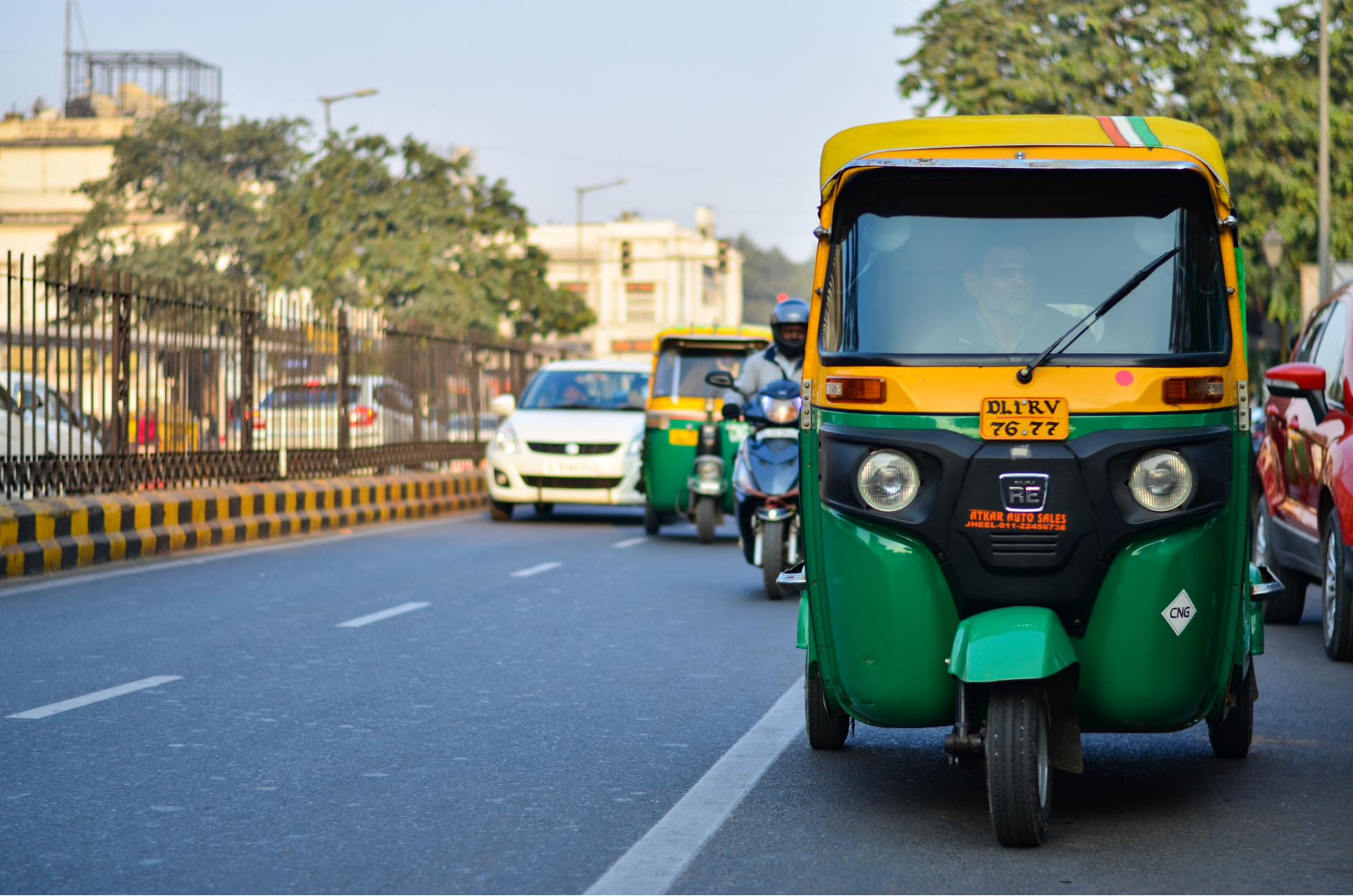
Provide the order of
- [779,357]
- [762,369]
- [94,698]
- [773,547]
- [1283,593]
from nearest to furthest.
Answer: [94,698] < [1283,593] < [773,547] < [779,357] < [762,369]

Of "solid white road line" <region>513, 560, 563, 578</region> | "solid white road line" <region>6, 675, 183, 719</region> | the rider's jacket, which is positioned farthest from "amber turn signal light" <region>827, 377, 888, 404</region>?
"solid white road line" <region>513, 560, 563, 578</region>

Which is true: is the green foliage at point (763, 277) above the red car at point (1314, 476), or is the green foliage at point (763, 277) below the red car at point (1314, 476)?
above

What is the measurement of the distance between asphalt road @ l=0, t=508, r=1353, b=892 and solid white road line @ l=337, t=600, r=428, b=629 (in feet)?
0.41

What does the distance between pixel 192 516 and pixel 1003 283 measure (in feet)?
35.5

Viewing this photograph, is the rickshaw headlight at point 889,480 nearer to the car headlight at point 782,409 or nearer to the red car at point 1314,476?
the red car at point 1314,476

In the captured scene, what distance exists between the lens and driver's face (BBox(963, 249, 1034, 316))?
518cm

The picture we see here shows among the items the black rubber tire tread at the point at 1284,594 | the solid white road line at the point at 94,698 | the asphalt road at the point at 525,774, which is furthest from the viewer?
the black rubber tire tread at the point at 1284,594

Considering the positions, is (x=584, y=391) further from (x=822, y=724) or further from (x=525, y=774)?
(x=525, y=774)

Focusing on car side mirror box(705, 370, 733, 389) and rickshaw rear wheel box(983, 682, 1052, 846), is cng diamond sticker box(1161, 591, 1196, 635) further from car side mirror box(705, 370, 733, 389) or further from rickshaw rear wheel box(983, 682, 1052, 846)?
car side mirror box(705, 370, 733, 389)

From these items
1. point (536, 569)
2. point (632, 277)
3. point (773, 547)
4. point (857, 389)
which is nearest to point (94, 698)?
point (857, 389)

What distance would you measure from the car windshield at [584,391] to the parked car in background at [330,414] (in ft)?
6.20

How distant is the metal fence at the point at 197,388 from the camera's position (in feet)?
43.2

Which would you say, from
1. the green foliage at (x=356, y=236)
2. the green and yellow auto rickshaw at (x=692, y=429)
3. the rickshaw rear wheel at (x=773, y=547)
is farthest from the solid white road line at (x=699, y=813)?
the green foliage at (x=356, y=236)

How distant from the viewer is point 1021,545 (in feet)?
16.1
